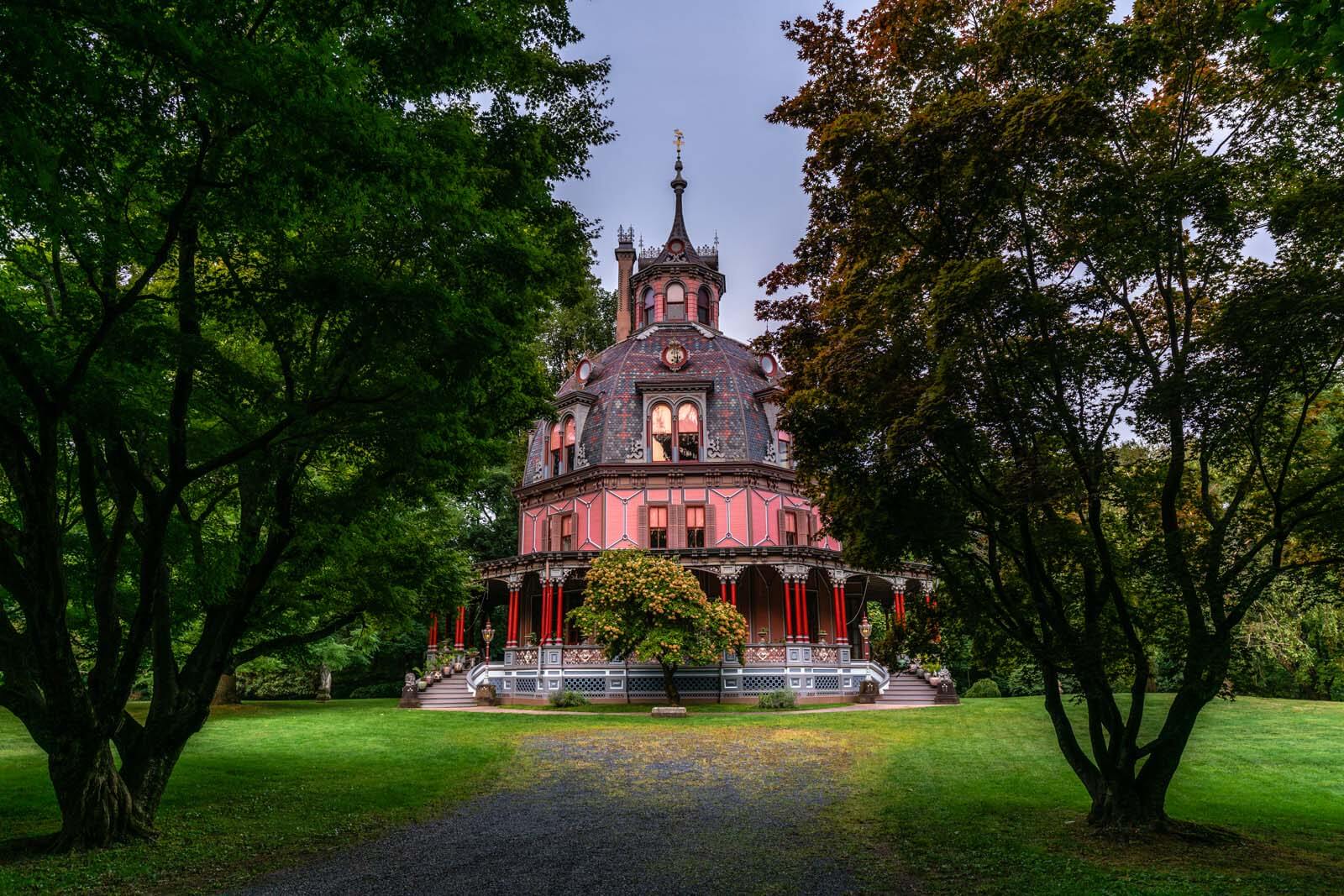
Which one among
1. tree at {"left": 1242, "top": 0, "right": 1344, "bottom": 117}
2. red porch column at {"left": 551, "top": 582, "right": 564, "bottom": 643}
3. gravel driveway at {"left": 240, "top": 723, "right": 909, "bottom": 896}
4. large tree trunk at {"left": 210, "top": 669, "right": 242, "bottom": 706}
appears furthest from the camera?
red porch column at {"left": 551, "top": 582, "right": 564, "bottom": 643}

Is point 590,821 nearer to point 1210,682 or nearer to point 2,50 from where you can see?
point 1210,682

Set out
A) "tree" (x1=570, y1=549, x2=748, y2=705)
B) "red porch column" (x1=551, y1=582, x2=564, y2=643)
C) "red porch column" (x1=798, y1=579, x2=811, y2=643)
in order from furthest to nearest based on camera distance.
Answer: "red porch column" (x1=551, y1=582, x2=564, y2=643) → "red porch column" (x1=798, y1=579, x2=811, y2=643) → "tree" (x1=570, y1=549, x2=748, y2=705)

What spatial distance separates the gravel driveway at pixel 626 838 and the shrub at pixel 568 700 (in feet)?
41.1

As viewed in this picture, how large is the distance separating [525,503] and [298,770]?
2127 centimetres

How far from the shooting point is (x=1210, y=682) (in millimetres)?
7809

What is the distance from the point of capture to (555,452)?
34062 millimetres

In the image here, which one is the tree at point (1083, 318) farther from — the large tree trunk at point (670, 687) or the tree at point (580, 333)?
the tree at point (580, 333)

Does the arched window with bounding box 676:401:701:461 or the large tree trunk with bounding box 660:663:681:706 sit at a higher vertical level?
the arched window with bounding box 676:401:701:461

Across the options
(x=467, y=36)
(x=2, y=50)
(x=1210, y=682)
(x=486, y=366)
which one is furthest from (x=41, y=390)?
(x=1210, y=682)

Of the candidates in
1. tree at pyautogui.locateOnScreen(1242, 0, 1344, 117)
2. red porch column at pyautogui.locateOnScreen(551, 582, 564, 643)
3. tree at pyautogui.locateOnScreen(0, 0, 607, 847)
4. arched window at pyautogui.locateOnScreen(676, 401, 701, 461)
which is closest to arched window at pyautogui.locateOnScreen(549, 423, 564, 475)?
arched window at pyautogui.locateOnScreen(676, 401, 701, 461)

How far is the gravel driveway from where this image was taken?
714 centimetres

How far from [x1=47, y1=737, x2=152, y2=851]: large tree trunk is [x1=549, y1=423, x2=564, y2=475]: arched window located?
25720mm

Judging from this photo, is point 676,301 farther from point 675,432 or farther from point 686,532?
point 686,532

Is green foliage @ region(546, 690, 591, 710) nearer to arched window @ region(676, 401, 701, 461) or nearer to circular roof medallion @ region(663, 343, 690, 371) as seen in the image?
arched window @ region(676, 401, 701, 461)
